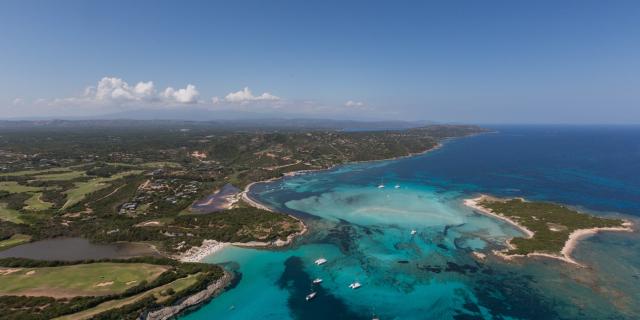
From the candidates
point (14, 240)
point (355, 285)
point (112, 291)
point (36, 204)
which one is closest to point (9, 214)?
point (36, 204)

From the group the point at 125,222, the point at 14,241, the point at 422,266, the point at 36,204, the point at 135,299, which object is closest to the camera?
the point at 135,299

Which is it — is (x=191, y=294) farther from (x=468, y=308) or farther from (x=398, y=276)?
(x=468, y=308)

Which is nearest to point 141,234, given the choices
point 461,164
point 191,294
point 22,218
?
point 191,294

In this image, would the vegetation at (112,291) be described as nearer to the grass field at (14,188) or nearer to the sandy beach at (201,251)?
the sandy beach at (201,251)

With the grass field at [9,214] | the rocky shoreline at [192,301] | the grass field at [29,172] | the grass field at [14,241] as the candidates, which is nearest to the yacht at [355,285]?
the rocky shoreline at [192,301]

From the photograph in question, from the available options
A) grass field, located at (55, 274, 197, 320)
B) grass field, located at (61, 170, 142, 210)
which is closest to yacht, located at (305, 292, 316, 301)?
grass field, located at (55, 274, 197, 320)

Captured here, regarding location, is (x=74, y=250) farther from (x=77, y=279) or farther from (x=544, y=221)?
(x=544, y=221)

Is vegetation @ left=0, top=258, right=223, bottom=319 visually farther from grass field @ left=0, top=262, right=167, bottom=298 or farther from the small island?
the small island

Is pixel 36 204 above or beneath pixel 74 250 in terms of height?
above
